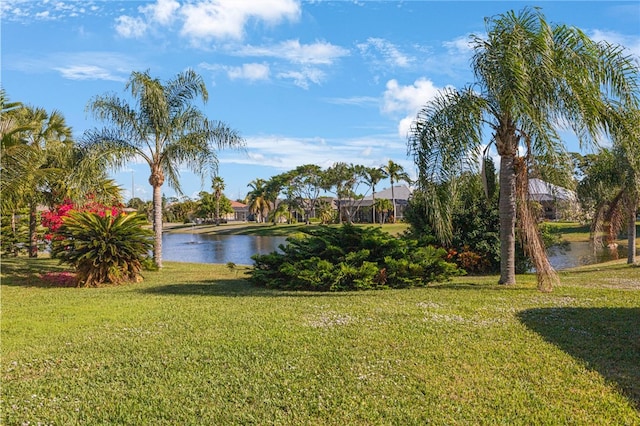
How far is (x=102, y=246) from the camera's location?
1237 centimetres

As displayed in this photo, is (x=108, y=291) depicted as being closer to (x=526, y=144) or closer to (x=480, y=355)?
(x=480, y=355)

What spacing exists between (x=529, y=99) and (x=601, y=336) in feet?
16.3

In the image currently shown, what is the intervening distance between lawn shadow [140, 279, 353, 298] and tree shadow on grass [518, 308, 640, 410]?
13.5 ft

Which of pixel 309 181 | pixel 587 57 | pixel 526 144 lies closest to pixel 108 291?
pixel 526 144

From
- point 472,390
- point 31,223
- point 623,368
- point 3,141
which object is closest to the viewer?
point 472,390

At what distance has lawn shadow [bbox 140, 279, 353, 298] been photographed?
33.3ft

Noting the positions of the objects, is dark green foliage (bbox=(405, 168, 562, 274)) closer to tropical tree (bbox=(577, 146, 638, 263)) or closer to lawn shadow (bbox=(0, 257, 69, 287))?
tropical tree (bbox=(577, 146, 638, 263))

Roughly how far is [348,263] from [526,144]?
4653 mm

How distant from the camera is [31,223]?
20.5 meters

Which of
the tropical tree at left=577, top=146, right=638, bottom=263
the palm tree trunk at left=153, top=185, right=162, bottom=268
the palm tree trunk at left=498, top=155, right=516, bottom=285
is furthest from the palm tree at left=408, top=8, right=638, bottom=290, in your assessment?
the palm tree trunk at left=153, top=185, right=162, bottom=268

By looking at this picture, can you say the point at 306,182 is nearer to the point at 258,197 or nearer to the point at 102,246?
the point at 258,197

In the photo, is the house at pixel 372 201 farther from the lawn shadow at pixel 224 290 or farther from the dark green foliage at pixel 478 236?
the lawn shadow at pixel 224 290

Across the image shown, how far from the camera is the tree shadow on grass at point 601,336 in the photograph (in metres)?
4.80

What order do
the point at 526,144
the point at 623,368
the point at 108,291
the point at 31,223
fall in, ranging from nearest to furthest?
the point at 623,368 → the point at 526,144 → the point at 108,291 → the point at 31,223
